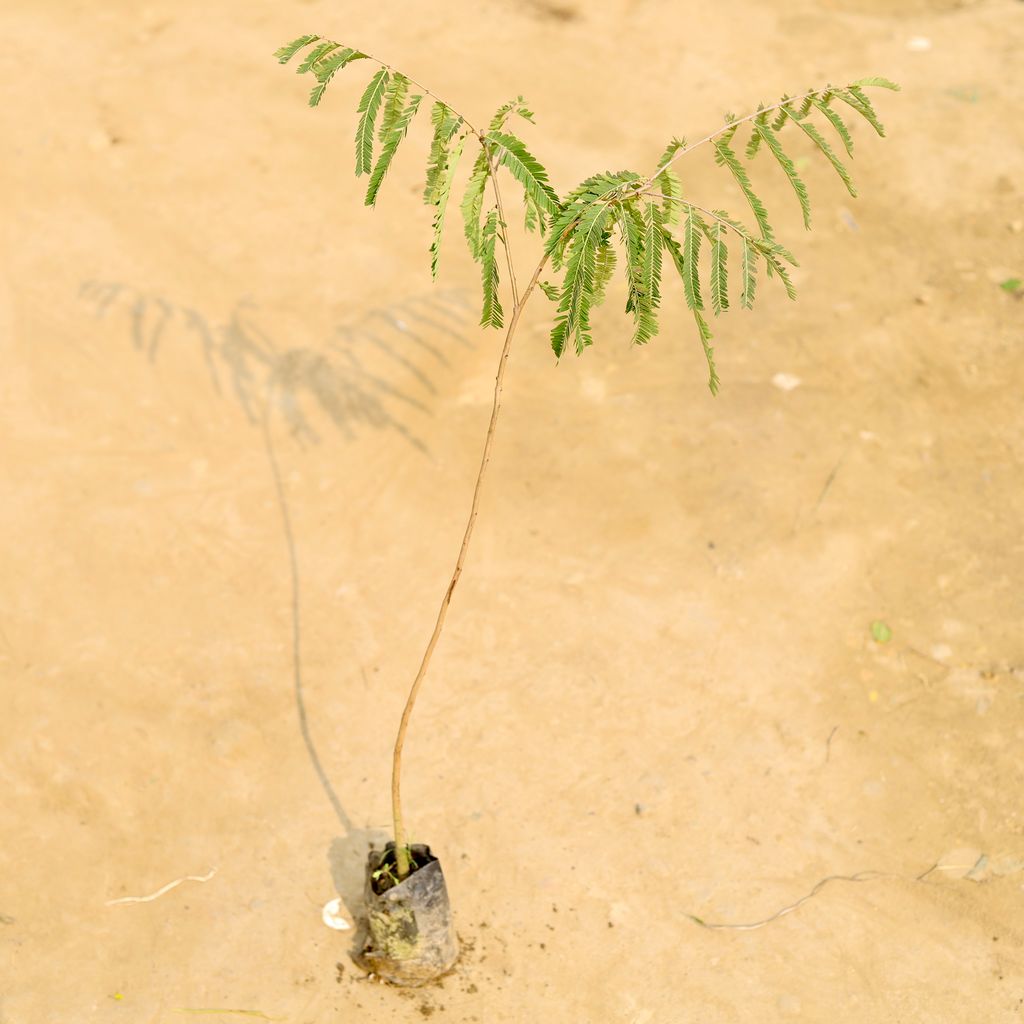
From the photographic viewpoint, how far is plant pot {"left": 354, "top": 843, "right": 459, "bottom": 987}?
13.3 feet

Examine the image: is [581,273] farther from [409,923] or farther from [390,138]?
[409,923]

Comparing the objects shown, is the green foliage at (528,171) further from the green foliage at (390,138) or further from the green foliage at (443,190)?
the green foliage at (390,138)

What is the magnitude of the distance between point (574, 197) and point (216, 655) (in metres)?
3.06

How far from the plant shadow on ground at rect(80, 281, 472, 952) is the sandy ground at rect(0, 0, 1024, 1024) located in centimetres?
3

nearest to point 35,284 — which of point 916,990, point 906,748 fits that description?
point 906,748

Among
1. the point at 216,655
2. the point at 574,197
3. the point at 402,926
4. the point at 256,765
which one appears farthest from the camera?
the point at 216,655

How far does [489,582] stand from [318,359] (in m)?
1.79

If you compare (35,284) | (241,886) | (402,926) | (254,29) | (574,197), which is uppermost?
(574,197)

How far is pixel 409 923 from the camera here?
4.07 meters

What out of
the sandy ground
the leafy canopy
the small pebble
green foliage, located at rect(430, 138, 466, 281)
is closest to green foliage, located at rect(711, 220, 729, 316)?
the leafy canopy

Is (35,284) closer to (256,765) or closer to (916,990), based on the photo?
(256,765)

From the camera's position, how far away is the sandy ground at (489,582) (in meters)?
4.42

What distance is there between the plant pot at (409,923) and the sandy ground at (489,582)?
0.35ft

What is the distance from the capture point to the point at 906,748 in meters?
5.01
